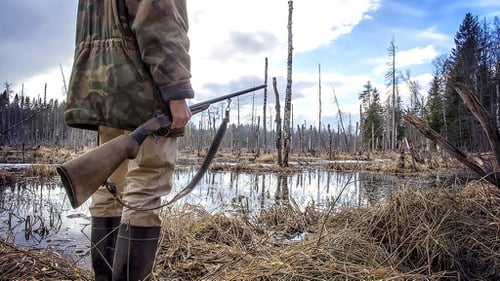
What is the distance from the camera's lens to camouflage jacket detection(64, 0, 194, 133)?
169cm

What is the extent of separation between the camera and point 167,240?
334 centimetres

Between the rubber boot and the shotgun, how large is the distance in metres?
0.35

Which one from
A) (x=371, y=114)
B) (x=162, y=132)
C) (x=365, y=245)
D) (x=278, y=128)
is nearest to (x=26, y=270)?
(x=162, y=132)

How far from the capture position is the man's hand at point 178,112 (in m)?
1.74

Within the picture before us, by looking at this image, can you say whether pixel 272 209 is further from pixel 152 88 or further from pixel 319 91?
pixel 319 91

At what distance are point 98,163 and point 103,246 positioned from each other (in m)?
0.71

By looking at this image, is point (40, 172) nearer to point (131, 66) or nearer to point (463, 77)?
point (131, 66)

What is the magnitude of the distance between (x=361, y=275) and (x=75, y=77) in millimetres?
1907

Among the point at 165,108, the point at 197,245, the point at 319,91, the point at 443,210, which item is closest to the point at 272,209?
the point at 197,245

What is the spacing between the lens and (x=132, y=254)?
5.58ft

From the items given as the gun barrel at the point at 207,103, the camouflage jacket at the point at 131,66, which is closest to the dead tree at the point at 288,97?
the gun barrel at the point at 207,103

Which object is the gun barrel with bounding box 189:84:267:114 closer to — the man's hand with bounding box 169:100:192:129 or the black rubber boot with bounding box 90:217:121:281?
the man's hand with bounding box 169:100:192:129

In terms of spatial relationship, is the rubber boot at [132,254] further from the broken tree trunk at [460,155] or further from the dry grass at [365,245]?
the broken tree trunk at [460,155]

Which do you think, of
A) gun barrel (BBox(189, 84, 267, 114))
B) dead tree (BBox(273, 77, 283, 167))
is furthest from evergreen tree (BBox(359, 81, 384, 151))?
gun barrel (BBox(189, 84, 267, 114))
